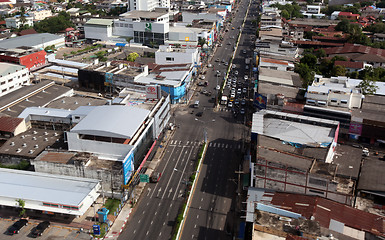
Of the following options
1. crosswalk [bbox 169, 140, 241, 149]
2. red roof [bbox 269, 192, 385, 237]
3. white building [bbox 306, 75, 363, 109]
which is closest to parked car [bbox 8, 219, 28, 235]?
crosswalk [bbox 169, 140, 241, 149]

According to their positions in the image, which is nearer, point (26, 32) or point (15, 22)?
point (26, 32)

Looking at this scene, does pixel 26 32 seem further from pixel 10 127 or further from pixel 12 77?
pixel 10 127

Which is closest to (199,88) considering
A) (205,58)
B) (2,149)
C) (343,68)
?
(205,58)

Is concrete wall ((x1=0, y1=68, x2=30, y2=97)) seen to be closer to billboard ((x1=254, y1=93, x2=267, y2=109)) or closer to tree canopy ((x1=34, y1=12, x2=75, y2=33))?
billboard ((x1=254, y1=93, x2=267, y2=109))

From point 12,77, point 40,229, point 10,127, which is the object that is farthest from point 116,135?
point 12,77

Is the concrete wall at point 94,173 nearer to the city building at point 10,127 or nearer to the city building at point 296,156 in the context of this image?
the city building at point 10,127
